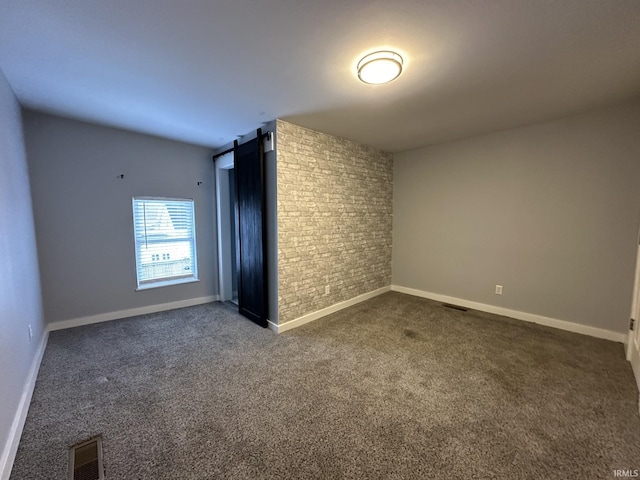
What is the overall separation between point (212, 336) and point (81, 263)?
2051 millimetres

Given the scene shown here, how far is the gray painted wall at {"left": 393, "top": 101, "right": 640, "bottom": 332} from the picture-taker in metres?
2.91

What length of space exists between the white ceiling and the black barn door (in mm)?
591

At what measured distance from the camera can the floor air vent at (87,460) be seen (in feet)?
4.70

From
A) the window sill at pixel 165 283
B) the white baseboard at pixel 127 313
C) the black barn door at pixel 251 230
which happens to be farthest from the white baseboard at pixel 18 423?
the black barn door at pixel 251 230

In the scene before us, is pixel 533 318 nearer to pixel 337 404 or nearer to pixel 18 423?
pixel 337 404

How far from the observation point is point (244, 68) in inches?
83.1

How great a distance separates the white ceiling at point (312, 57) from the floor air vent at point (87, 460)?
8.62 ft

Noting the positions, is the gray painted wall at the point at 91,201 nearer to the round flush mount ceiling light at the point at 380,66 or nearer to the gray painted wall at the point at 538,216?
the round flush mount ceiling light at the point at 380,66

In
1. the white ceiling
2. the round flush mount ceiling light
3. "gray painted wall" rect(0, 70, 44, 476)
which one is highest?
the white ceiling

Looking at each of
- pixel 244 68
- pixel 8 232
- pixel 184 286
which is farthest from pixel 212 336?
pixel 244 68

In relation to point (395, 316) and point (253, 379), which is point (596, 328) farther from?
point (253, 379)

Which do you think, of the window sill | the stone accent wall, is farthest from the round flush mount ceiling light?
the window sill

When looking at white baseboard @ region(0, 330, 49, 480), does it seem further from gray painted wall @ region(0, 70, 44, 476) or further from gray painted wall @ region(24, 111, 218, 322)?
gray painted wall @ region(24, 111, 218, 322)

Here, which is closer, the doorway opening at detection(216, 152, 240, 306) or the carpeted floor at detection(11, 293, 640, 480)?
the carpeted floor at detection(11, 293, 640, 480)
